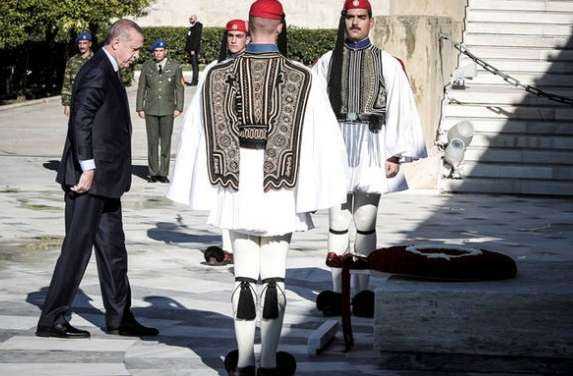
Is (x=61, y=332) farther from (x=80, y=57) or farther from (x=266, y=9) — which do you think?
(x=80, y=57)

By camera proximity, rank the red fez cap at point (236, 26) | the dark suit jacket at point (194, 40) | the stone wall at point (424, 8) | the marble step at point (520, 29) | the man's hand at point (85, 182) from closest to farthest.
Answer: the man's hand at point (85, 182) < the red fez cap at point (236, 26) < the stone wall at point (424, 8) < the marble step at point (520, 29) < the dark suit jacket at point (194, 40)

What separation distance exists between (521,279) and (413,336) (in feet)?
2.65

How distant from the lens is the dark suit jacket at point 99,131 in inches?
359

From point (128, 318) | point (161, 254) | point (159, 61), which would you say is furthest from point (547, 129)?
point (128, 318)

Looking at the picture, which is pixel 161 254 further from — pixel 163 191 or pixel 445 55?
pixel 445 55

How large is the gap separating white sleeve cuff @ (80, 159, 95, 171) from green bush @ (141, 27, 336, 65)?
108 ft

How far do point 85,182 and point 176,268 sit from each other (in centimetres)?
330

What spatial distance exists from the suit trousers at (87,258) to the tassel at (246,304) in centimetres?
186

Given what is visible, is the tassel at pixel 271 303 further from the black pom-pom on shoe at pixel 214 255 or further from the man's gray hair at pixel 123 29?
the black pom-pom on shoe at pixel 214 255

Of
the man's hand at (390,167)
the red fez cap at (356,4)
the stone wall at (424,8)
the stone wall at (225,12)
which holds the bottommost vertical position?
the man's hand at (390,167)

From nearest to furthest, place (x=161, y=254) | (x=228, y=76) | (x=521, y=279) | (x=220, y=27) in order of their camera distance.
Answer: (x=228, y=76), (x=521, y=279), (x=161, y=254), (x=220, y=27)

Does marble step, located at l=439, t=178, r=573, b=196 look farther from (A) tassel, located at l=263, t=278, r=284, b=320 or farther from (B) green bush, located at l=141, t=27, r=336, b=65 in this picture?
(B) green bush, located at l=141, t=27, r=336, b=65

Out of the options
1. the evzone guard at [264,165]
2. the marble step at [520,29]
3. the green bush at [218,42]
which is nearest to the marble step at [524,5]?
the marble step at [520,29]

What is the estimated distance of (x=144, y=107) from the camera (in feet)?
66.1
